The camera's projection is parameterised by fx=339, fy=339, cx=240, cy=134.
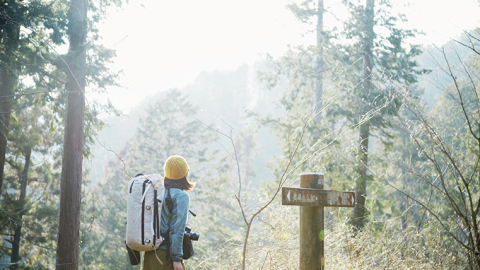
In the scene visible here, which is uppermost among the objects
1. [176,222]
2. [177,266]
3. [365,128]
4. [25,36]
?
[25,36]

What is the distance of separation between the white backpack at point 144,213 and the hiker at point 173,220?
0.30 ft

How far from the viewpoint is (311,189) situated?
104 inches

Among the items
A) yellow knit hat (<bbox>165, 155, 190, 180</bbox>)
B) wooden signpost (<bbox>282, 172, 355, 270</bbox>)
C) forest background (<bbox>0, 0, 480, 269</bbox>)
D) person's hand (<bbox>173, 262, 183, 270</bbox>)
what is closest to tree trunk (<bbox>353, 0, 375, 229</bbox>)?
forest background (<bbox>0, 0, 480, 269</bbox>)

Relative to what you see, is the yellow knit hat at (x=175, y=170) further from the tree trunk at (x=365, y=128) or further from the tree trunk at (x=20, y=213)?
the tree trunk at (x=20, y=213)

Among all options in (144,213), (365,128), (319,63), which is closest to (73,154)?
(144,213)

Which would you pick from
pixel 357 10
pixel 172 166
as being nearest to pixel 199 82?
pixel 357 10

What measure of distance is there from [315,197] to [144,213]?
4.30ft

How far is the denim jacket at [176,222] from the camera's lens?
8.38 ft

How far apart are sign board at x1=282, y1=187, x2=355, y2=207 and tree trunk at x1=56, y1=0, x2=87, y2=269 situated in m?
5.04

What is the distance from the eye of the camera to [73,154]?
651 centimetres

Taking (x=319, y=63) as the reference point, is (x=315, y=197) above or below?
below

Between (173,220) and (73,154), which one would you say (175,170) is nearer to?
(173,220)

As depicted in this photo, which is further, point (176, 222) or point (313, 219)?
point (313, 219)

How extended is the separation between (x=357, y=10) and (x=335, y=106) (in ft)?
8.69
